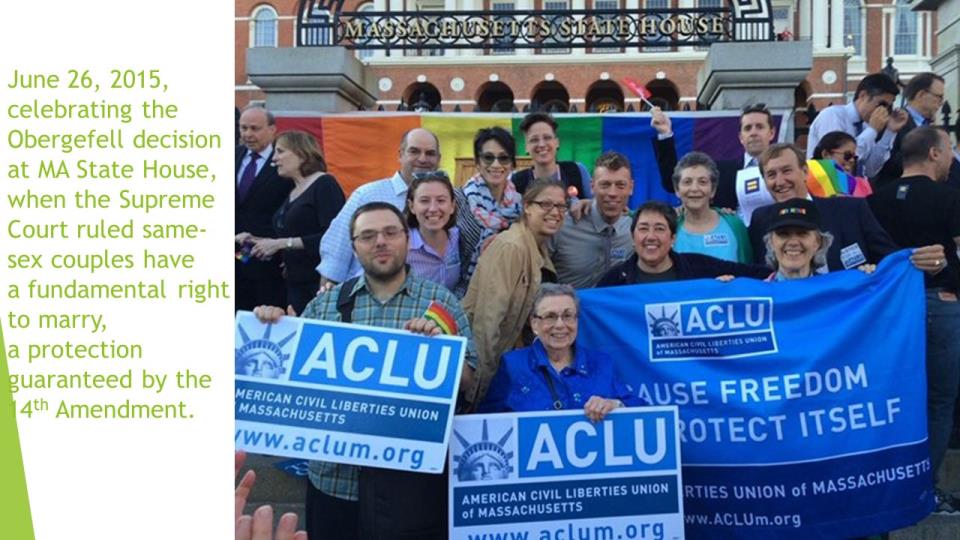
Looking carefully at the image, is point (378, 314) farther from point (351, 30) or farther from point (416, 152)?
point (351, 30)

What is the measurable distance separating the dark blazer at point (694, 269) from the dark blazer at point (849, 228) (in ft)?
0.89

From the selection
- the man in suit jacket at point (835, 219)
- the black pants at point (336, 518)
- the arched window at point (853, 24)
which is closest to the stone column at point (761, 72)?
the man in suit jacket at point (835, 219)

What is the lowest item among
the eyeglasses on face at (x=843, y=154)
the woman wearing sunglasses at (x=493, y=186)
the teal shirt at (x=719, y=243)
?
the teal shirt at (x=719, y=243)

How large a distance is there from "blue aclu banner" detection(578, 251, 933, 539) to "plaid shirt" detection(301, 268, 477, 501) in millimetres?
943

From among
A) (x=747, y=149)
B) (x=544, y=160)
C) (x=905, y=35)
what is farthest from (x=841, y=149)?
(x=905, y=35)

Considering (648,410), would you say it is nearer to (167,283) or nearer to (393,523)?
(393,523)

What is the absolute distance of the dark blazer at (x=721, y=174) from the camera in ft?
24.3

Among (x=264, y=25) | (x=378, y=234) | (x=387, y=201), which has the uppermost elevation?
(x=264, y=25)

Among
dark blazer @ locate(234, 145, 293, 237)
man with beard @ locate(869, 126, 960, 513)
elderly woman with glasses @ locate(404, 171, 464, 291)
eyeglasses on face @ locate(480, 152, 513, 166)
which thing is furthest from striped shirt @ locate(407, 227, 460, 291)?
man with beard @ locate(869, 126, 960, 513)

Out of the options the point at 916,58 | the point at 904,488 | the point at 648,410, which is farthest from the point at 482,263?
the point at 916,58

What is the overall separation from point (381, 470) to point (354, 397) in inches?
13.7

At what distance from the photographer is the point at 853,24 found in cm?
5450

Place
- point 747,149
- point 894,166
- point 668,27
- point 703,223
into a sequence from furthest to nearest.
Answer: point 668,27, point 894,166, point 747,149, point 703,223

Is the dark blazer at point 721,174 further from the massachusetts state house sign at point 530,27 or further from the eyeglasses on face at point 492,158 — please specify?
the massachusetts state house sign at point 530,27
